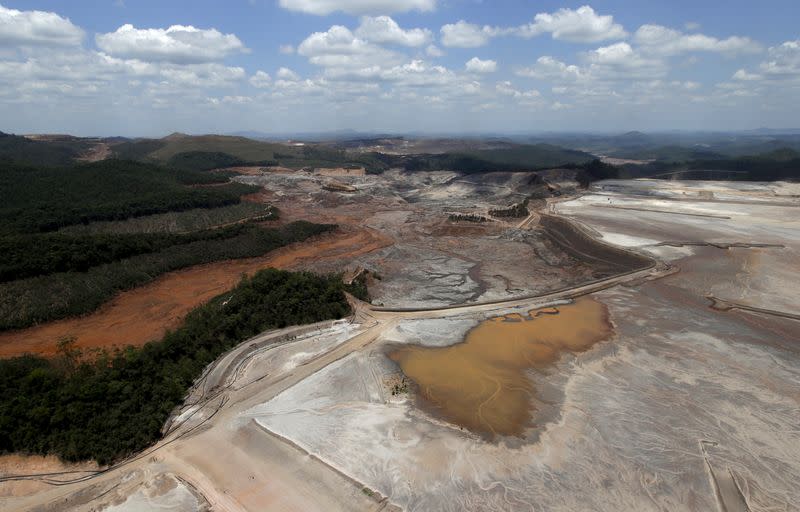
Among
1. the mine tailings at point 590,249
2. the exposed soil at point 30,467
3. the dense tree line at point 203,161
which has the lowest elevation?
the exposed soil at point 30,467

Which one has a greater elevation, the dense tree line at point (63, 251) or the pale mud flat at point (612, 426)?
the dense tree line at point (63, 251)

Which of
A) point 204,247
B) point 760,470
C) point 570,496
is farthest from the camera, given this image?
point 204,247

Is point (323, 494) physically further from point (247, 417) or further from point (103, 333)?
point (103, 333)

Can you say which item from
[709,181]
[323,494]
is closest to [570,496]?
[323,494]

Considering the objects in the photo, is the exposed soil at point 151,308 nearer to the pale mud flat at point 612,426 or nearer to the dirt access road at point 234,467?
the dirt access road at point 234,467

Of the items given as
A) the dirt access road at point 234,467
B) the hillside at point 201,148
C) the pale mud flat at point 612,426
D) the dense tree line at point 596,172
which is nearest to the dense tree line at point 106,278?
the dirt access road at point 234,467
